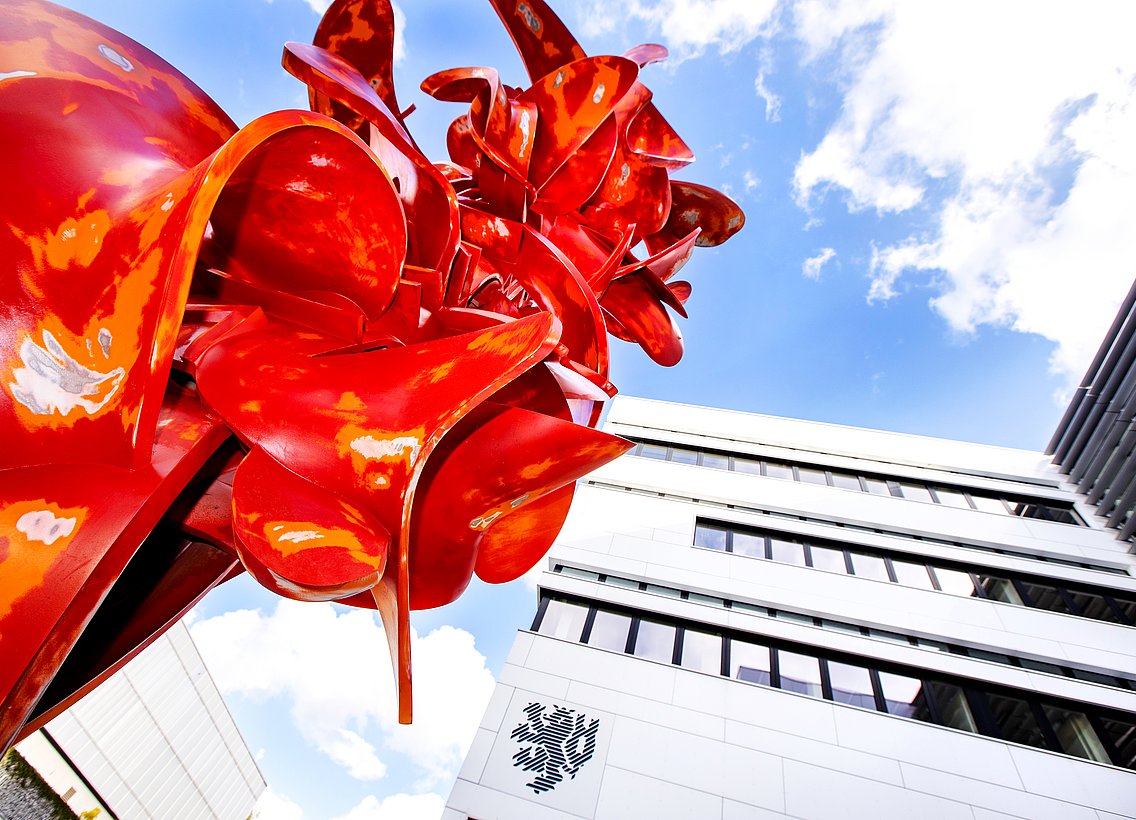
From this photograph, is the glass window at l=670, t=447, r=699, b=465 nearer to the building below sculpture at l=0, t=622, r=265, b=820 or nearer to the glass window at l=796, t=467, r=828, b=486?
the glass window at l=796, t=467, r=828, b=486

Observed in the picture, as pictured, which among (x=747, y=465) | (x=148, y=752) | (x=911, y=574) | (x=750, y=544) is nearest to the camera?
(x=911, y=574)

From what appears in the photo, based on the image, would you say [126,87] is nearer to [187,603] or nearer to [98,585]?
[98,585]

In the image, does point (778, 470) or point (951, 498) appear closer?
point (951, 498)

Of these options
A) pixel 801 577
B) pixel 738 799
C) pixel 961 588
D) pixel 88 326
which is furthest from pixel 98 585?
pixel 961 588

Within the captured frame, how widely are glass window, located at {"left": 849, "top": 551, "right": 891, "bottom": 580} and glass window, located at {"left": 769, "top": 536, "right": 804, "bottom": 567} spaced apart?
1112mm

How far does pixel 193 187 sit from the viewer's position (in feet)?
6.10

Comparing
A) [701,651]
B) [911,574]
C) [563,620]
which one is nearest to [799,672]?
[701,651]

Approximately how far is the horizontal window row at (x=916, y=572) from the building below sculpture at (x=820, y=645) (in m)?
0.05

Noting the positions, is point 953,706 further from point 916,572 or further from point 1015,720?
point 916,572

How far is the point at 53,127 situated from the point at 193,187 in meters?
0.61

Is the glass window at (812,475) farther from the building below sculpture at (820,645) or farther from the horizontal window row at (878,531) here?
the horizontal window row at (878,531)

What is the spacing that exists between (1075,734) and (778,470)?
298 inches

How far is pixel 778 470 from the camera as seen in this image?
610 inches

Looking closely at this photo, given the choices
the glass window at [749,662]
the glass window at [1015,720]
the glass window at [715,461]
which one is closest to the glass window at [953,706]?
the glass window at [1015,720]
